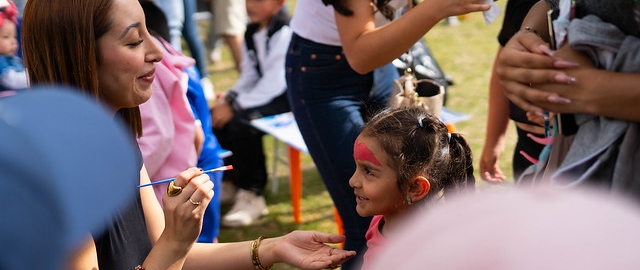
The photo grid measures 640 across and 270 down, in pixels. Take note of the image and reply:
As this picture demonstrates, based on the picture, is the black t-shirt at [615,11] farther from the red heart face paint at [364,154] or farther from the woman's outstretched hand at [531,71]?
the red heart face paint at [364,154]

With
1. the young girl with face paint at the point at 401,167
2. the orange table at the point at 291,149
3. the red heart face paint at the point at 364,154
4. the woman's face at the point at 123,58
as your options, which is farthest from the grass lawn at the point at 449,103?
the woman's face at the point at 123,58

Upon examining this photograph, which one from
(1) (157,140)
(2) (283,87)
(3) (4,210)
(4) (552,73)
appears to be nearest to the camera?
(3) (4,210)

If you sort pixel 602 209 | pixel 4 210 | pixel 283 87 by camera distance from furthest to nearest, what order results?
pixel 283 87, pixel 4 210, pixel 602 209

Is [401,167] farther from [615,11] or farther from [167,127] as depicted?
[167,127]

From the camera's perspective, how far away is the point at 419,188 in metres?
2.07

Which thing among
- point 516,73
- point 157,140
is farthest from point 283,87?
point 516,73

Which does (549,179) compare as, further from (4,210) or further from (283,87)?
(283,87)

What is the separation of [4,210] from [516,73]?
0.93m

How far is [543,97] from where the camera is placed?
4.50ft

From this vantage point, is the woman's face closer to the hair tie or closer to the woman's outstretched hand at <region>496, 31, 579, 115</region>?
the woman's outstretched hand at <region>496, 31, 579, 115</region>

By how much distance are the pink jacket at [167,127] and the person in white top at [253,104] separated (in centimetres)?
168

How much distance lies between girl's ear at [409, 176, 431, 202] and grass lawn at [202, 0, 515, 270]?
385mm

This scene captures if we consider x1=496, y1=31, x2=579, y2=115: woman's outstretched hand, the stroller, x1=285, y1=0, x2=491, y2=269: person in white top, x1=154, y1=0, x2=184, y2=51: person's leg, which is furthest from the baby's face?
x1=496, y1=31, x2=579, y2=115: woman's outstretched hand

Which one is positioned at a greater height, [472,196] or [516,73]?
[472,196]
